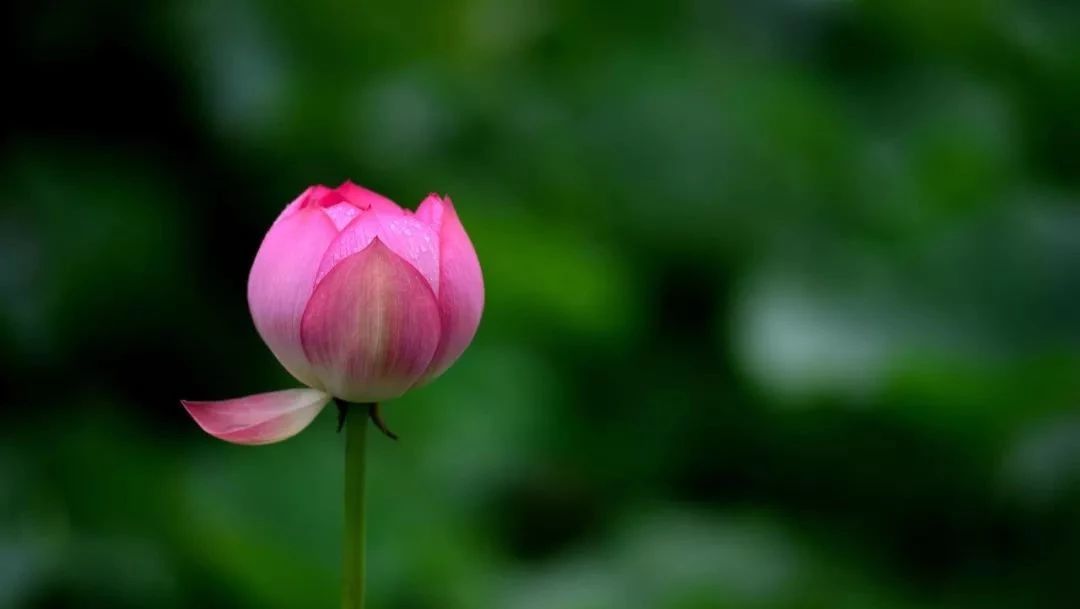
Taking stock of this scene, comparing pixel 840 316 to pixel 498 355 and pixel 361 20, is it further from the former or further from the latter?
pixel 361 20

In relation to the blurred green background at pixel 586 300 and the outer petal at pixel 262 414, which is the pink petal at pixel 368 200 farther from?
the blurred green background at pixel 586 300

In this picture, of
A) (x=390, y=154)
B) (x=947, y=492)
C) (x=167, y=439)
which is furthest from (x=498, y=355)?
(x=947, y=492)

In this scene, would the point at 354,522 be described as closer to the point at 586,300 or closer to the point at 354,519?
the point at 354,519

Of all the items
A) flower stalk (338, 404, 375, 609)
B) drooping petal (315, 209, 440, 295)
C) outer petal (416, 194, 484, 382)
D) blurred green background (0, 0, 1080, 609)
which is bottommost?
flower stalk (338, 404, 375, 609)

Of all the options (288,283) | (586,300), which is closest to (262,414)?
(288,283)

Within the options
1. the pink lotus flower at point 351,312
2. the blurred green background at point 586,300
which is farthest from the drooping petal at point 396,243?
the blurred green background at point 586,300

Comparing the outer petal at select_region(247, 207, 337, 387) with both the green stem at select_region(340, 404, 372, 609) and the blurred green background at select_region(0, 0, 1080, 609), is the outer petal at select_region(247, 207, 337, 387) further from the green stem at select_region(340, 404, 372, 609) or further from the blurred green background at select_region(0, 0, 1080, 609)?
the blurred green background at select_region(0, 0, 1080, 609)

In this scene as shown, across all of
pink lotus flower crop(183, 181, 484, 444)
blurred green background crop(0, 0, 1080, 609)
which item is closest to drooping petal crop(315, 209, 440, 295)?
pink lotus flower crop(183, 181, 484, 444)
